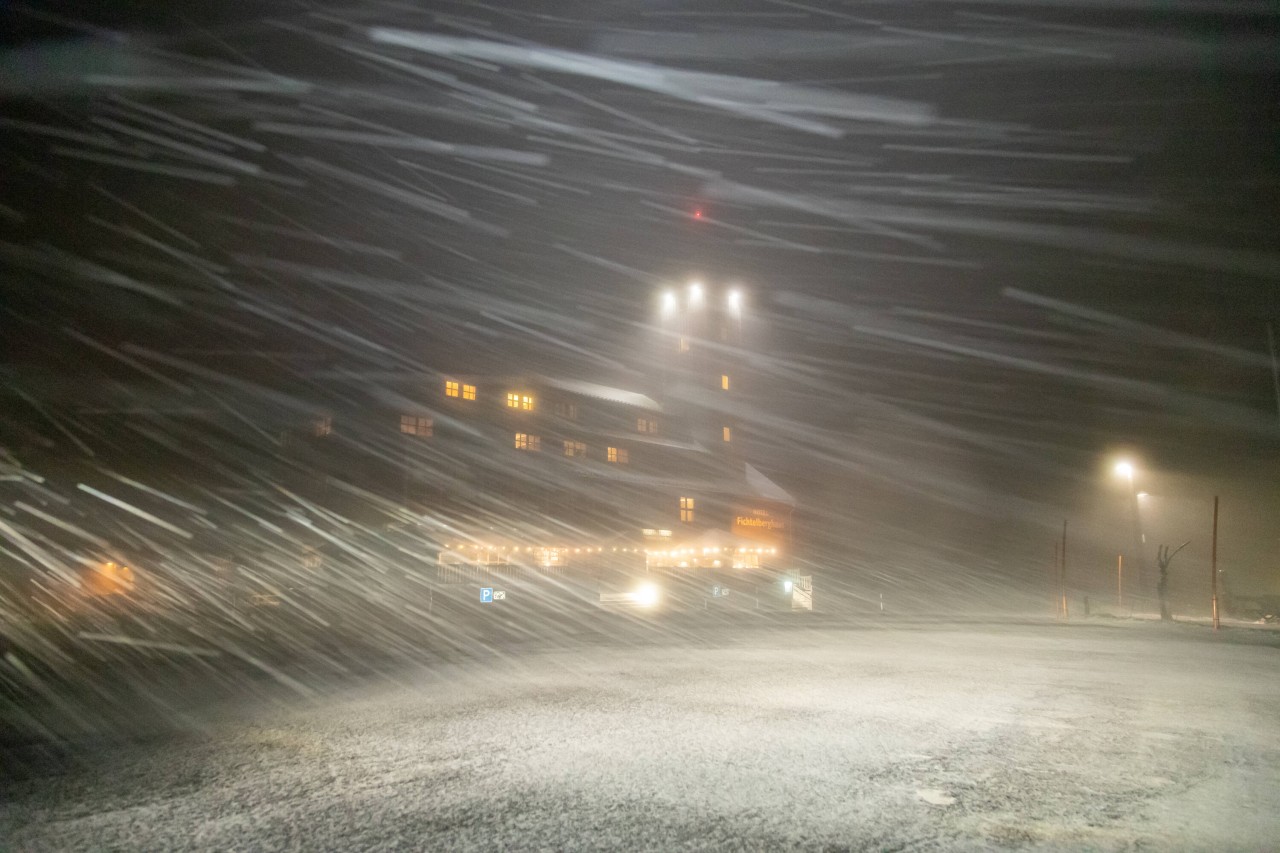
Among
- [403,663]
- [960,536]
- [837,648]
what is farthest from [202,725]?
[960,536]

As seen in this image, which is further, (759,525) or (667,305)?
(667,305)

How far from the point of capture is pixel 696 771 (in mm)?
5641

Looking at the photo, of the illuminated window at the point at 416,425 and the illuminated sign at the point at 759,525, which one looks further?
the illuminated sign at the point at 759,525

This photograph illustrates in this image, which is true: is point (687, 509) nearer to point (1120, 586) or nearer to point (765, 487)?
point (765, 487)

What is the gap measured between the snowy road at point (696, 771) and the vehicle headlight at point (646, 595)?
1650 centimetres

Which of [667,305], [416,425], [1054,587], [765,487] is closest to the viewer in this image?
[416,425]

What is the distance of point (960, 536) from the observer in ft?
132

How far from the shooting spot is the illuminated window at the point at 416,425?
26.0 metres

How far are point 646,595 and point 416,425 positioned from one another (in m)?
10.8

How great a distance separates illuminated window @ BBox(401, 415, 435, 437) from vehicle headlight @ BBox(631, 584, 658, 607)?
9945 millimetres

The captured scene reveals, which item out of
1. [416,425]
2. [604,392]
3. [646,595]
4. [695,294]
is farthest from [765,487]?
[416,425]

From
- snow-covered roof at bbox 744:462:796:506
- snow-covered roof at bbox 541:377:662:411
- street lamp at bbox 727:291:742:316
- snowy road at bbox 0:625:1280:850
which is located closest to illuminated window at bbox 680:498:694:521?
snow-covered roof at bbox 744:462:796:506

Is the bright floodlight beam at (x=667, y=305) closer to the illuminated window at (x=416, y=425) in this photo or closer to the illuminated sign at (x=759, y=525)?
the illuminated sign at (x=759, y=525)

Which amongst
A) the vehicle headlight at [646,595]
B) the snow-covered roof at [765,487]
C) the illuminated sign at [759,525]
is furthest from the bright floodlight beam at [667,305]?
the vehicle headlight at [646,595]
